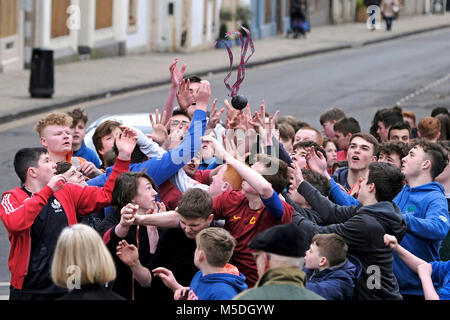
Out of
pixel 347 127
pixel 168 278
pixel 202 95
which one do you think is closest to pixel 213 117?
pixel 202 95

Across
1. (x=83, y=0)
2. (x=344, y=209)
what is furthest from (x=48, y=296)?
(x=83, y=0)

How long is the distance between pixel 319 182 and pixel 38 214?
93.1 inches

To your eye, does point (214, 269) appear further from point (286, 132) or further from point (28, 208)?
point (286, 132)

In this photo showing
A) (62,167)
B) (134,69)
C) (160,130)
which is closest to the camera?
(62,167)

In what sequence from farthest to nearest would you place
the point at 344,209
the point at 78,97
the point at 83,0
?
the point at 83,0 → the point at 78,97 → the point at 344,209

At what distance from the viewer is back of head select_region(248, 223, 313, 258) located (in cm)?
514

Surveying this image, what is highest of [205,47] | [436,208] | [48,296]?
[205,47]

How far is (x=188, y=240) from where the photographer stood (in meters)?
7.10

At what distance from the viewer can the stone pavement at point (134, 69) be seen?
71.1 feet

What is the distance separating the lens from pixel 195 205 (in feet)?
22.0

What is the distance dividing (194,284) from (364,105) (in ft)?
56.7

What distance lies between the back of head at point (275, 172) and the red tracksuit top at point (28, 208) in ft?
3.87
